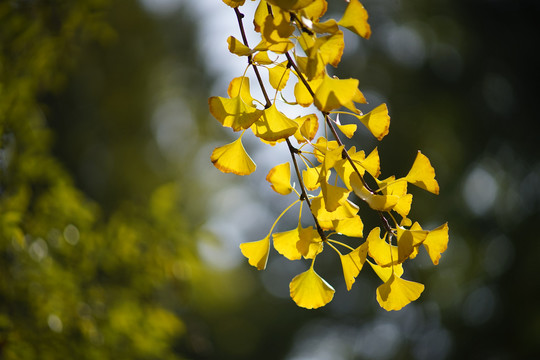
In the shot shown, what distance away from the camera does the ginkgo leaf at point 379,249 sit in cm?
32

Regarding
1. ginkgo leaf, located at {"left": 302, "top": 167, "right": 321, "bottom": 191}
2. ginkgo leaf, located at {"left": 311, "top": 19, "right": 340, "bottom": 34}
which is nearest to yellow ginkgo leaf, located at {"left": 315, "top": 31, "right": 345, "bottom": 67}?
ginkgo leaf, located at {"left": 311, "top": 19, "right": 340, "bottom": 34}

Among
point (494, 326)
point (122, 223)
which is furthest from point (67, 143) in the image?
point (494, 326)

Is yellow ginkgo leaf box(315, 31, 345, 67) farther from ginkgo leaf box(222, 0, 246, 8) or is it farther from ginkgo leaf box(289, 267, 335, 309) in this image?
ginkgo leaf box(289, 267, 335, 309)

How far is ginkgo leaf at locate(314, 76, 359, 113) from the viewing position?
27 centimetres

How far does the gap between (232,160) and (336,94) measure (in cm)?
14

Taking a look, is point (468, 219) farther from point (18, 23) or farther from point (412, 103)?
point (18, 23)

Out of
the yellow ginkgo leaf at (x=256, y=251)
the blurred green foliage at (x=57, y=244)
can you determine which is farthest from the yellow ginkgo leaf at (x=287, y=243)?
the blurred green foliage at (x=57, y=244)

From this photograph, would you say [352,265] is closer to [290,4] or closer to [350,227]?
[350,227]

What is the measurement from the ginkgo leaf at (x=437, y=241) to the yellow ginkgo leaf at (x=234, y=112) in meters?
0.16

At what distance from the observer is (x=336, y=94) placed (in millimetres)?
275

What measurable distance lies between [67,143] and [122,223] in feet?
9.11

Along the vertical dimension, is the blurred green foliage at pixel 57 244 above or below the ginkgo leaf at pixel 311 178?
below

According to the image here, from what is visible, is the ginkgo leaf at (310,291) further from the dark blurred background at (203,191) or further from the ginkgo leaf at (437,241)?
the dark blurred background at (203,191)

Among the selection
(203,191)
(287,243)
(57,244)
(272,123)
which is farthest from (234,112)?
(203,191)
